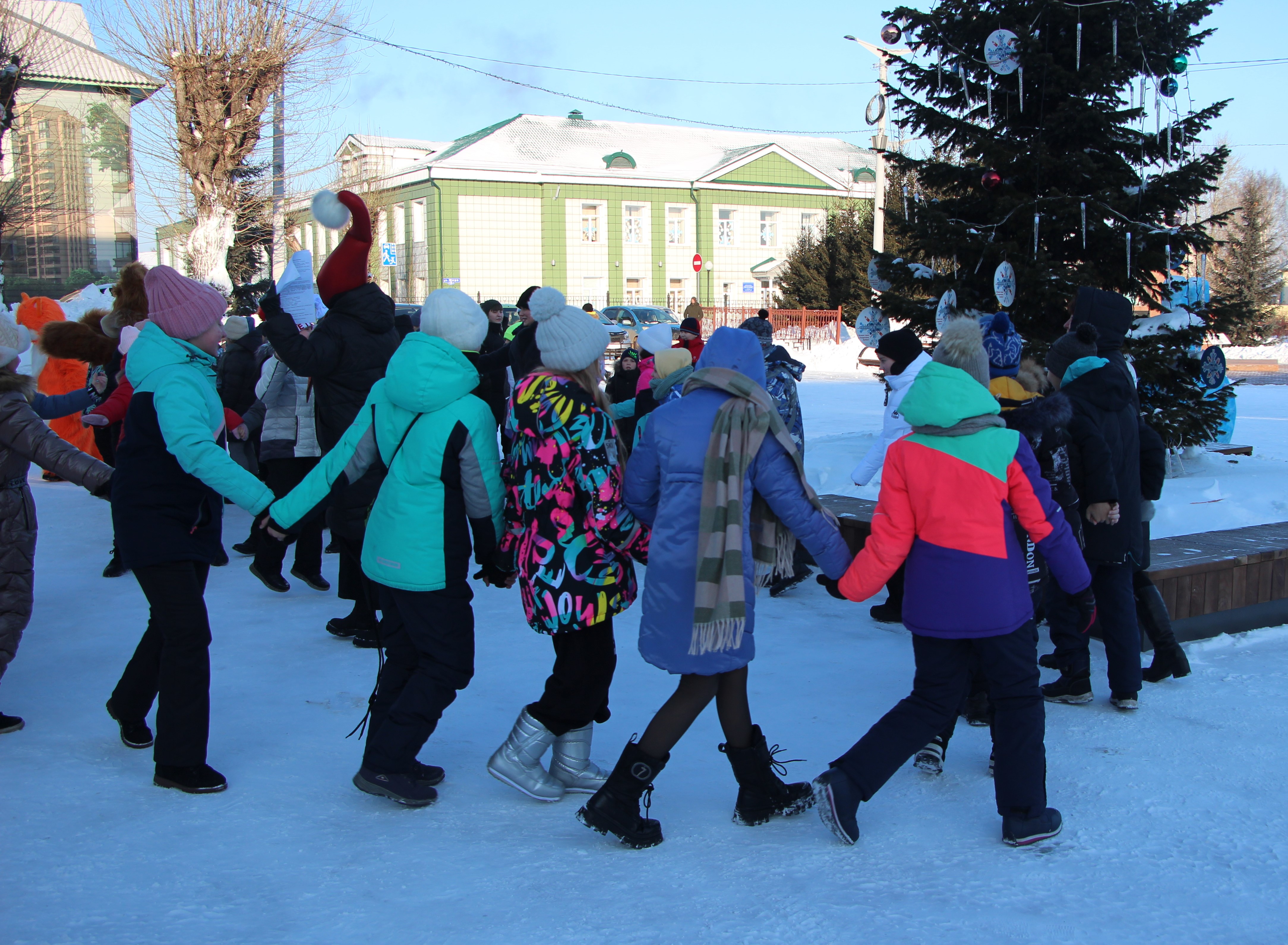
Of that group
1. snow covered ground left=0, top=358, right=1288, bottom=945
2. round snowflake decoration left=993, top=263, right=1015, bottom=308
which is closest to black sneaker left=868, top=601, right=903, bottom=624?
snow covered ground left=0, top=358, right=1288, bottom=945

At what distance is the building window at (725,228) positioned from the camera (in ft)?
146

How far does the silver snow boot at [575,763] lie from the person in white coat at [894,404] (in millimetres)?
1843

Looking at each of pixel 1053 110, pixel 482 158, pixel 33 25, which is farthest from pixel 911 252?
pixel 482 158

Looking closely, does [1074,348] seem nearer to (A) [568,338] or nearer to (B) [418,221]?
(A) [568,338]

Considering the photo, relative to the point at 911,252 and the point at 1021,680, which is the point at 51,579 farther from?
the point at 911,252

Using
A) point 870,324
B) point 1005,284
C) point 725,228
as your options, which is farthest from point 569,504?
point 725,228

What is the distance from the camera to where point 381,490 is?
10.6 feet

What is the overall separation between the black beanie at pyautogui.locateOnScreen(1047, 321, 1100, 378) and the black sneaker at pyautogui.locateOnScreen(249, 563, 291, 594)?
14.4 ft

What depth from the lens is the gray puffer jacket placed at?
20.6ft

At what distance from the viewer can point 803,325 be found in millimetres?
32062

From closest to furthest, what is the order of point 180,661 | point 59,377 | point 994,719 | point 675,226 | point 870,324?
point 994,719 → point 180,661 → point 59,377 → point 870,324 → point 675,226

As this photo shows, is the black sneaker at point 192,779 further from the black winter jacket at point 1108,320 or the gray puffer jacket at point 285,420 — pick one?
the black winter jacket at point 1108,320

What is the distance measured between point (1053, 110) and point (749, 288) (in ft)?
117

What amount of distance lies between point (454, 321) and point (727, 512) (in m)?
1.07
